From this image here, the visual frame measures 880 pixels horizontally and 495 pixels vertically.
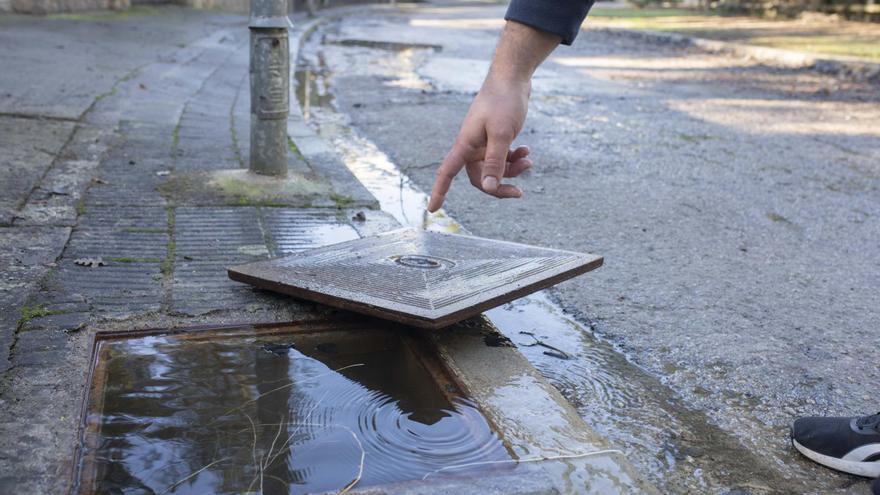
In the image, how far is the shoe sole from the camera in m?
1.99

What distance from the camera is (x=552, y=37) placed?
63.5 inches

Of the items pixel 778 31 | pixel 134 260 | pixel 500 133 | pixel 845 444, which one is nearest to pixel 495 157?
pixel 500 133

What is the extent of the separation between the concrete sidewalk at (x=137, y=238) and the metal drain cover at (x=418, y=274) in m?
0.10

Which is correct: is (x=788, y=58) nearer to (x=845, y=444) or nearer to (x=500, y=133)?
(x=845, y=444)

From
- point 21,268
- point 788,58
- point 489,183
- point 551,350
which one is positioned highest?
point 489,183

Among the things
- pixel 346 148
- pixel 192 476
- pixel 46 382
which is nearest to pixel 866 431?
pixel 192 476

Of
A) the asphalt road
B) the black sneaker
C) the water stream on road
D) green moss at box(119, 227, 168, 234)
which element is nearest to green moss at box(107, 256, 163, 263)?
green moss at box(119, 227, 168, 234)

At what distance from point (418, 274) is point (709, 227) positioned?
196 cm

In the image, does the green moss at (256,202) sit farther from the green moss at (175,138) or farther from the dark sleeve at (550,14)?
the dark sleeve at (550,14)

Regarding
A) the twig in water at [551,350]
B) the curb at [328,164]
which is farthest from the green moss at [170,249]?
the twig in water at [551,350]

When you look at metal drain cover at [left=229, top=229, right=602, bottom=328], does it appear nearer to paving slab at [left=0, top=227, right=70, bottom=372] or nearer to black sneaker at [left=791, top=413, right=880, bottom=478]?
paving slab at [left=0, top=227, right=70, bottom=372]

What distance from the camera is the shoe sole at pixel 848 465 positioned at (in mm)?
1986

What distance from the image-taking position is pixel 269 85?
389cm

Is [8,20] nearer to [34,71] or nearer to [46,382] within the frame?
[34,71]
